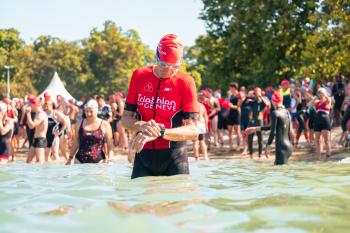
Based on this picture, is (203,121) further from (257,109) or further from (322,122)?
(322,122)

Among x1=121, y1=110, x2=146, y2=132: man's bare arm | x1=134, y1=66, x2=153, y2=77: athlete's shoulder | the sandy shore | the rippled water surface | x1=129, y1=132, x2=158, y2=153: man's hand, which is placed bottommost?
the rippled water surface

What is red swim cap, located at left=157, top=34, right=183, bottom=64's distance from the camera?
5.31 metres

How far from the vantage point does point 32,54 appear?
2603 inches

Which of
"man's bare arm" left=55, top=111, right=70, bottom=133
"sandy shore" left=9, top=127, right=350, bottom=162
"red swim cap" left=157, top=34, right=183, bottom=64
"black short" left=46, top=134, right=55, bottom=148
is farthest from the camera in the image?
"black short" left=46, top=134, right=55, bottom=148

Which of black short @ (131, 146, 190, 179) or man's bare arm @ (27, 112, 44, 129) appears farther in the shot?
man's bare arm @ (27, 112, 44, 129)

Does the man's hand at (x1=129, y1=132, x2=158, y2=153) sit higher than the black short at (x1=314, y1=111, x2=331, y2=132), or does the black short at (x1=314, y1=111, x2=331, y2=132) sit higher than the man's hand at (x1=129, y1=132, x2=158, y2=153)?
the black short at (x1=314, y1=111, x2=331, y2=132)

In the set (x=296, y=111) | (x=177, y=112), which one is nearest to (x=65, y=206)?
(x=177, y=112)

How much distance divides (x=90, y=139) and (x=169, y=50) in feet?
16.5

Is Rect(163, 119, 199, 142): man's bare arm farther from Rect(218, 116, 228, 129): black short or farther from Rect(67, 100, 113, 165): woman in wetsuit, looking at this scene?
Rect(218, 116, 228, 129): black short

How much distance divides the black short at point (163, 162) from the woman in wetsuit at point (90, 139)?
14.1 ft

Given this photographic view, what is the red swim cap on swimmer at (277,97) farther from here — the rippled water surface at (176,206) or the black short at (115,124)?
the black short at (115,124)

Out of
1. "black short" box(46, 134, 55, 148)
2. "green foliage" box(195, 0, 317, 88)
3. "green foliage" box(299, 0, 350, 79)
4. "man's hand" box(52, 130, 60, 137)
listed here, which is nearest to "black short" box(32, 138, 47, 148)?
"man's hand" box(52, 130, 60, 137)

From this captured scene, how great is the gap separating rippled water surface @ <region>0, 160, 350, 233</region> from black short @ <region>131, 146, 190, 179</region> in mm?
107

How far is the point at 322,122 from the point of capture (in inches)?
582
